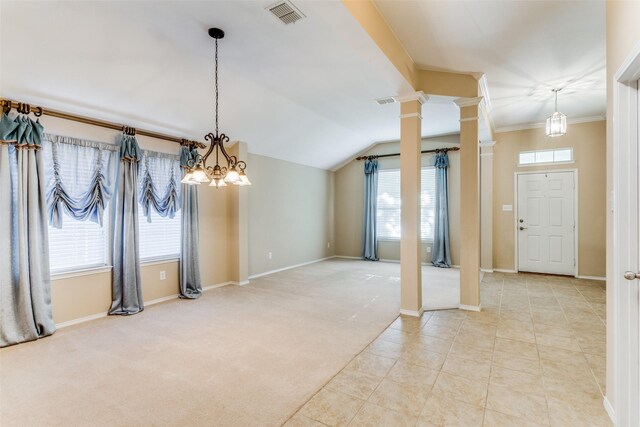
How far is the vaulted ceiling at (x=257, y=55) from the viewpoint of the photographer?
2.57 metres

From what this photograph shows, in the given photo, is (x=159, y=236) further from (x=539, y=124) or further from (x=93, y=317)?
(x=539, y=124)

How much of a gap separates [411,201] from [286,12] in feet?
7.65

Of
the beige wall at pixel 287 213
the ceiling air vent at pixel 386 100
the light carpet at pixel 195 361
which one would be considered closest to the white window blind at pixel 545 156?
the ceiling air vent at pixel 386 100

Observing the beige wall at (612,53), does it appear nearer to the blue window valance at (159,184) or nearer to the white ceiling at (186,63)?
the white ceiling at (186,63)

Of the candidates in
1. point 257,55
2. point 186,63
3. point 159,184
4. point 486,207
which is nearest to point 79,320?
point 159,184

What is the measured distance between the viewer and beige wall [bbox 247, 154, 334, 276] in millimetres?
6070

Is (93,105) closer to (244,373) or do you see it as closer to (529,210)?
(244,373)

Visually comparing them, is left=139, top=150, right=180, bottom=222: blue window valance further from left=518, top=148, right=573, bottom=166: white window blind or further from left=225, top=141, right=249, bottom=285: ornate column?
left=518, top=148, right=573, bottom=166: white window blind

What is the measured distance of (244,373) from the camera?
2.50 m

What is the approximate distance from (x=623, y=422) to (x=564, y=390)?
47 cm

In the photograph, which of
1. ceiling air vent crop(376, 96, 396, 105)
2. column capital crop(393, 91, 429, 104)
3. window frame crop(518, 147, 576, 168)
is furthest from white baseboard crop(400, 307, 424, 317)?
window frame crop(518, 147, 576, 168)

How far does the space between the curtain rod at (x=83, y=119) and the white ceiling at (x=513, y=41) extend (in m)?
3.27

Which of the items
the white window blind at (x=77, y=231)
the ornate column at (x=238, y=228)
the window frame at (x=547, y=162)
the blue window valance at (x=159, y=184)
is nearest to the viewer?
the white window blind at (x=77, y=231)

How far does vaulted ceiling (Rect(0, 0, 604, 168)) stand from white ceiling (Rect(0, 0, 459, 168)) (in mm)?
12
